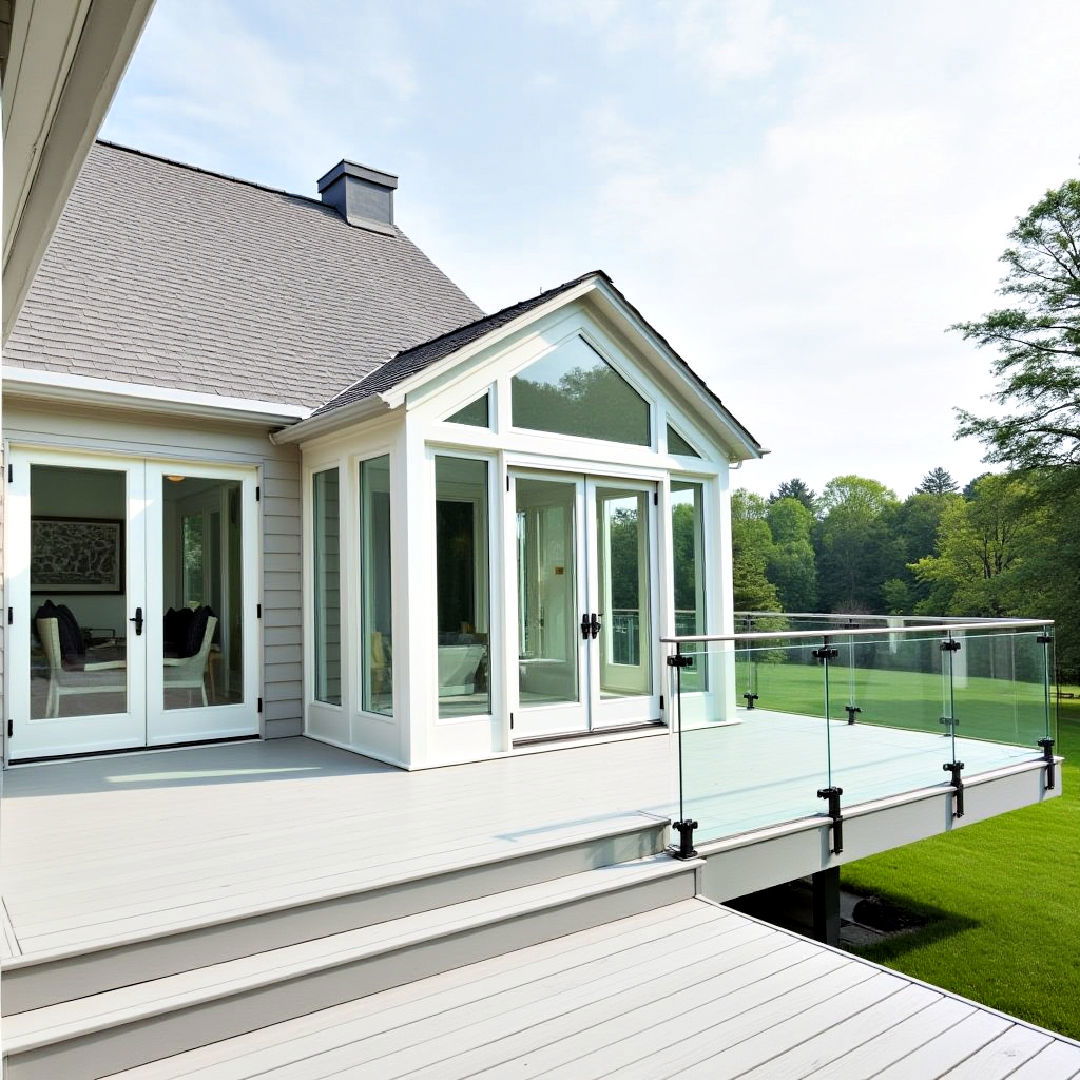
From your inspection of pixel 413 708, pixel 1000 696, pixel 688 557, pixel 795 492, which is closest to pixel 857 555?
pixel 795 492

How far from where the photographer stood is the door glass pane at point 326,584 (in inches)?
270

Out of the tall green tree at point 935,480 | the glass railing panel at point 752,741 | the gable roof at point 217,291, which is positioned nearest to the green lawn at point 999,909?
the glass railing panel at point 752,741

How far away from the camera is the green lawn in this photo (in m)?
5.79

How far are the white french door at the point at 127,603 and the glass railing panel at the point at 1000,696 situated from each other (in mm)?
5599

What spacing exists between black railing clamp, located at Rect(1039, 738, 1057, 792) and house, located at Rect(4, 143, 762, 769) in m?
2.77

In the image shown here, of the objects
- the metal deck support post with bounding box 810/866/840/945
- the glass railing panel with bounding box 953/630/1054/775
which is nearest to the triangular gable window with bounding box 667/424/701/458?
the glass railing panel with bounding box 953/630/1054/775

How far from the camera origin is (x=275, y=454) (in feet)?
23.7

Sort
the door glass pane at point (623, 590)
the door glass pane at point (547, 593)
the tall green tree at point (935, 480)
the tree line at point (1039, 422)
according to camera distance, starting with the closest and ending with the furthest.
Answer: the door glass pane at point (547, 593) < the door glass pane at point (623, 590) < the tree line at point (1039, 422) < the tall green tree at point (935, 480)

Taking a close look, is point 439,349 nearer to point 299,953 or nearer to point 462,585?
point 462,585

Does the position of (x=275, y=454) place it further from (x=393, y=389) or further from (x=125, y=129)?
(x=125, y=129)

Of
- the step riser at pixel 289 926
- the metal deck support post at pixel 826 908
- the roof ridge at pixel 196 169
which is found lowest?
the metal deck support post at pixel 826 908

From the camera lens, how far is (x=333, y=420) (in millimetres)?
6301

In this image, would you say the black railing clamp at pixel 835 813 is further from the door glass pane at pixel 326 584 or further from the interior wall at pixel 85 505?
the interior wall at pixel 85 505

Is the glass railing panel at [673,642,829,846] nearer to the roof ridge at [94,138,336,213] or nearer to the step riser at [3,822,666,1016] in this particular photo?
the step riser at [3,822,666,1016]
